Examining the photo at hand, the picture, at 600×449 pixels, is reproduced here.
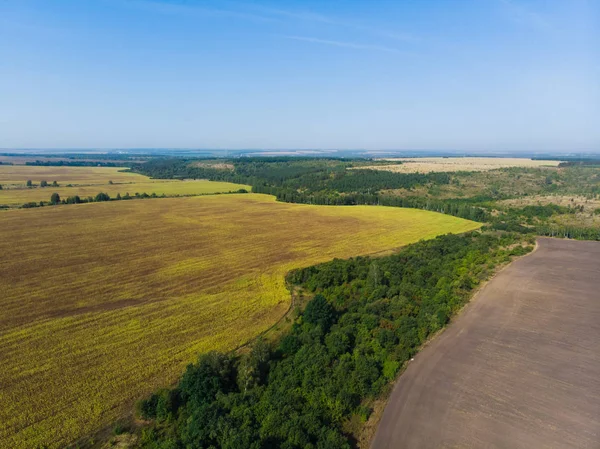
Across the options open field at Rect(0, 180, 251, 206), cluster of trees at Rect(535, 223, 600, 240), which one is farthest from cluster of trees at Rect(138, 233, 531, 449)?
open field at Rect(0, 180, 251, 206)

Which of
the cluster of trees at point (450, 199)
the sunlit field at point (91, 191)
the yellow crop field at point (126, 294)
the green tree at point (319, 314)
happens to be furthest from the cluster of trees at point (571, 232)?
the sunlit field at point (91, 191)

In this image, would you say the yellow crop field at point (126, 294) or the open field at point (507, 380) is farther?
the yellow crop field at point (126, 294)

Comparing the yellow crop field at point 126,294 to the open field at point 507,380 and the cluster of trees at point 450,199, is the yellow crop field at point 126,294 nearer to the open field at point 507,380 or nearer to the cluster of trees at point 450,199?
the cluster of trees at point 450,199

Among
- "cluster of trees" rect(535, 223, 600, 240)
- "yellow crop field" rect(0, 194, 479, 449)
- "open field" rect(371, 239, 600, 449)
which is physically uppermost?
"cluster of trees" rect(535, 223, 600, 240)

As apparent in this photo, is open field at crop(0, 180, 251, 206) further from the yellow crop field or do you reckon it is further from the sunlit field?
the yellow crop field

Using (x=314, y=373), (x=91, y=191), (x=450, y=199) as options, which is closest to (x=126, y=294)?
(x=314, y=373)

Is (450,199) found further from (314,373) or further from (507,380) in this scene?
Result: (314,373)

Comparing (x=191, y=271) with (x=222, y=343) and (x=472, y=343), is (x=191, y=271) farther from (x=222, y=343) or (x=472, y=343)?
(x=472, y=343)
